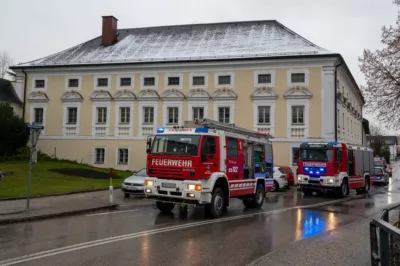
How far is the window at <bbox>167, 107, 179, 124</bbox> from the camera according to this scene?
32656mm

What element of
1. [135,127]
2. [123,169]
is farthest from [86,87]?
[123,169]

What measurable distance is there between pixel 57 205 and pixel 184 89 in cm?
2021

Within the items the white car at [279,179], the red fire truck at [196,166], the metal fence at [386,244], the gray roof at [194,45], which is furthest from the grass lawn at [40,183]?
the metal fence at [386,244]

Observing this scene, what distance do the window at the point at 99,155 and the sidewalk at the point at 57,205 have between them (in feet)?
52.0

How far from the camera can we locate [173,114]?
32.8 metres

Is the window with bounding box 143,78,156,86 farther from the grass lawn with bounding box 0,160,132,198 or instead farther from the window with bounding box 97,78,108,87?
the grass lawn with bounding box 0,160,132,198

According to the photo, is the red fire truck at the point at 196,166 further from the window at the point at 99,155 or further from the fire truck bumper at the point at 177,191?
the window at the point at 99,155

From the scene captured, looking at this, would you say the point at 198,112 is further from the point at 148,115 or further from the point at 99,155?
the point at 99,155

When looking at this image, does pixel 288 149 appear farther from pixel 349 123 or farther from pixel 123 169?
pixel 123 169

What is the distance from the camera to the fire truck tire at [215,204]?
11969 mm

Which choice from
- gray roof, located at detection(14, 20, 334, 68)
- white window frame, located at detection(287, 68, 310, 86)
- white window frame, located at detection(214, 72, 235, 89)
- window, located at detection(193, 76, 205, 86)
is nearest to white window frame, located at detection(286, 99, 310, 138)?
white window frame, located at detection(287, 68, 310, 86)

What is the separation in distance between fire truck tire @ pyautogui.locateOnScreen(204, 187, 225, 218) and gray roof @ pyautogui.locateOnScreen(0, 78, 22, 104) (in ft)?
92.3

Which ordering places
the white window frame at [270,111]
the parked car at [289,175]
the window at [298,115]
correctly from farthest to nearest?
the white window frame at [270,111]
the window at [298,115]
the parked car at [289,175]

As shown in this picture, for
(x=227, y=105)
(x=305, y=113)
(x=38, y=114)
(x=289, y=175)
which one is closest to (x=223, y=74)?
(x=227, y=105)
